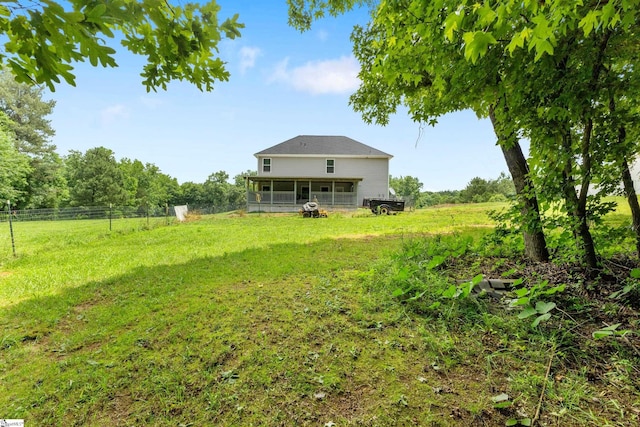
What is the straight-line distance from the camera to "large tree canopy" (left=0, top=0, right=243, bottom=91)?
1236mm

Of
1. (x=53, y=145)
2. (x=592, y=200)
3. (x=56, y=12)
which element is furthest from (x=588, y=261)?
(x=53, y=145)

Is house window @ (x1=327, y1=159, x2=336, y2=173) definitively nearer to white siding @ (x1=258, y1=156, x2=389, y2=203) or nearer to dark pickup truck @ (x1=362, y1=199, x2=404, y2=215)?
white siding @ (x1=258, y1=156, x2=389, y2=203)

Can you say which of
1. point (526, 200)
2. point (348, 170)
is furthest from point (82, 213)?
point (348, 170)

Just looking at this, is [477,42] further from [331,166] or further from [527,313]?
[331,166]

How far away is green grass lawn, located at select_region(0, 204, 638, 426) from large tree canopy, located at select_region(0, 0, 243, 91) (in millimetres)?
2241

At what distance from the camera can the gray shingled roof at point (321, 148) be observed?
23.9m

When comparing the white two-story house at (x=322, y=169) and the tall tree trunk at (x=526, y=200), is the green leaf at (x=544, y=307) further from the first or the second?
the white two-story house at (x=322, y=169)

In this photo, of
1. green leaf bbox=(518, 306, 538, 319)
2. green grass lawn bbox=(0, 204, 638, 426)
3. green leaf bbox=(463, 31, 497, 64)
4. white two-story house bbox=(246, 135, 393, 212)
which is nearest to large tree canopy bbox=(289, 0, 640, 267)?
green leaf bbox=(463, 31, 497, 64)

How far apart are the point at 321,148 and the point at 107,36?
23707 millimetres

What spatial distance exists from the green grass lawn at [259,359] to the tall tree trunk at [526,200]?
1.43 meters

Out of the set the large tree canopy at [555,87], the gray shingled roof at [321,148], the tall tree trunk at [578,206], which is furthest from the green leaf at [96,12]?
the gray shingled roof at [321,148]

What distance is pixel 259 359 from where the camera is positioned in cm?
250

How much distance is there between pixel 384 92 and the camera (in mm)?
6918

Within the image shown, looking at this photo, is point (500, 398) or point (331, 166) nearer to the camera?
point (500, 398)
